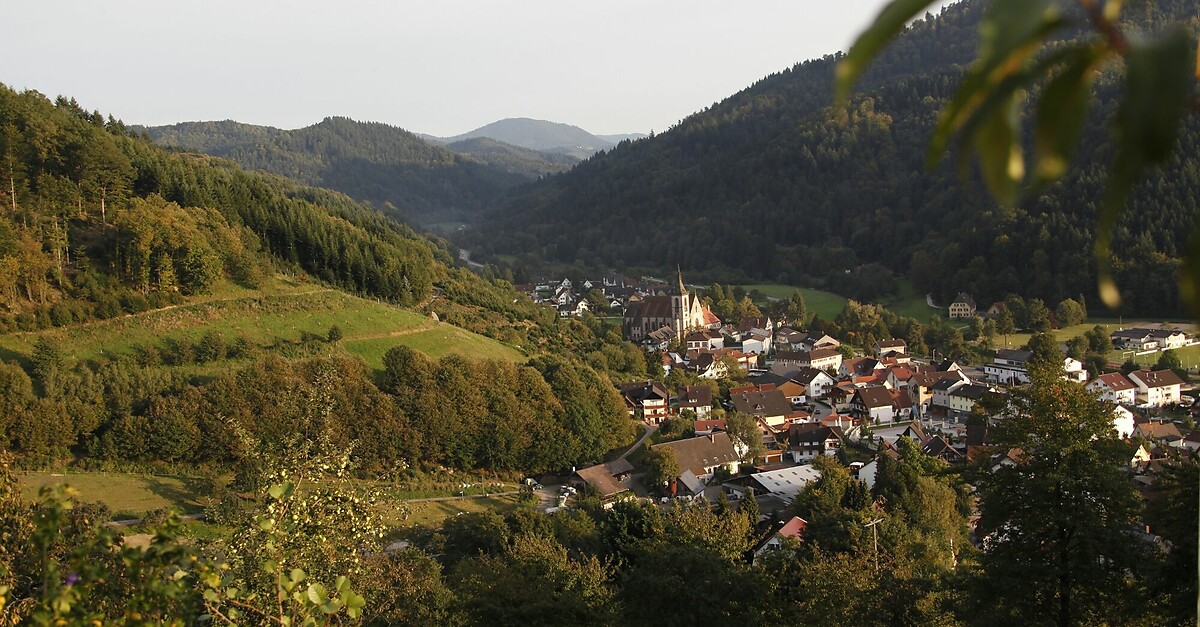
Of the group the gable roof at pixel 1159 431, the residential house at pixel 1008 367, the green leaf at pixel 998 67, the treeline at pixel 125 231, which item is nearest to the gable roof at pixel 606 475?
the treeline at pixel 125 231

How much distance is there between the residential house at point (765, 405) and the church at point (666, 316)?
18.6m

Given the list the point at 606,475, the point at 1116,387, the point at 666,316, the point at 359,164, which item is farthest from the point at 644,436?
the point at 359,164

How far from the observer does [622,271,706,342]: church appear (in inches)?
2386

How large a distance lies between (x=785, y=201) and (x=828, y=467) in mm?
79522

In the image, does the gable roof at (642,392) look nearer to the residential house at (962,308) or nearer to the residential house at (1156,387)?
the residential house at (1156,387)

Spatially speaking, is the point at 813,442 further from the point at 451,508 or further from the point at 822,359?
the point at 822,359

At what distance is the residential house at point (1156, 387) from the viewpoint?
126 feet

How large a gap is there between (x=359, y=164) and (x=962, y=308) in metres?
148

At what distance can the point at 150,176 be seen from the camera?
124ft

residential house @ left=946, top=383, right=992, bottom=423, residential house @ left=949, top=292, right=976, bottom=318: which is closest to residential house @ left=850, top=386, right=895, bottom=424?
residential house @ left=946, top=383, right=992, bottom=423

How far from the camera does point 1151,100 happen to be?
748 mm

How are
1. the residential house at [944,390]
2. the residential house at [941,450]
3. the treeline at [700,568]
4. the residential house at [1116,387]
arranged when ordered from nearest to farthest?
the treeline at [700,568], the residential house at [941,450], the residential house at [1116,387], the residential house at [944,390]

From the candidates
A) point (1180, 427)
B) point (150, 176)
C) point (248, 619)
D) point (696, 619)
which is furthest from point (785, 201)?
point (248, 619)

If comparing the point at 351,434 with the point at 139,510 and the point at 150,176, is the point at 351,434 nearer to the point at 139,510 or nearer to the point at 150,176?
the point at 139,510
